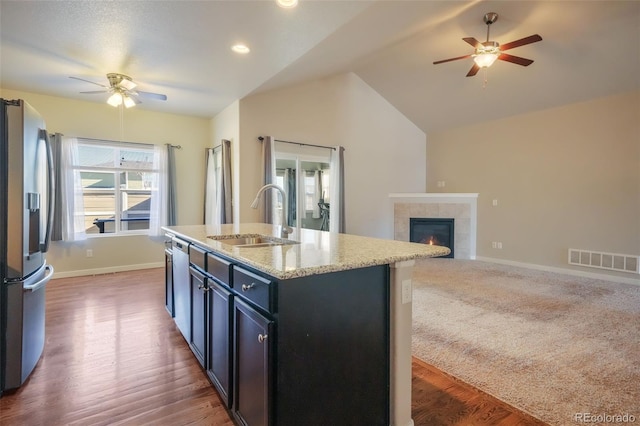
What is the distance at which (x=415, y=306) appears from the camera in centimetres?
350

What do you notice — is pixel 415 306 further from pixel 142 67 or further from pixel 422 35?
pixel 142 67

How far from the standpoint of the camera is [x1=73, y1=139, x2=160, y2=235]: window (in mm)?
5055

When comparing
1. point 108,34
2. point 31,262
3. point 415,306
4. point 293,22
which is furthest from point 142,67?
point 415,306

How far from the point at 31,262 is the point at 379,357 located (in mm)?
2327

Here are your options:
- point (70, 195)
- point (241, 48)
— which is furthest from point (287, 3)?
point (70, 195)

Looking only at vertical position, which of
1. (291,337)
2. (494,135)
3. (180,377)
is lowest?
(180,377)

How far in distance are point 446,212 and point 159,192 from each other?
5.53 meters

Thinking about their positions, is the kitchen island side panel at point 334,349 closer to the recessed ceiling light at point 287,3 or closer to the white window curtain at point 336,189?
the recessed ceiling light at point 287,3

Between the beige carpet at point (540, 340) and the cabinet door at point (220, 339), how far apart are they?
4.83 feet

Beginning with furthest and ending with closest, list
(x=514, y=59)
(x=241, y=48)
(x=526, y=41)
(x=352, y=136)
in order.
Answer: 1. (x=352, y=136)
2. (x=514, y=59)
3. (x=241, y=48)
4. (x=526, y=41)

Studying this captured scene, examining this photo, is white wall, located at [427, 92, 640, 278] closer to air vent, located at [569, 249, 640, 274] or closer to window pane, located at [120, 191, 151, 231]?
air vent, located at [569, 249, 640, 274]

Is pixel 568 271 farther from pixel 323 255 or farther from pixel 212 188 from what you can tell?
pixel 212 188

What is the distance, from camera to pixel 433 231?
6.72 meters

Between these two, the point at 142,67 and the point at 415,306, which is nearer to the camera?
the point at 415,306
